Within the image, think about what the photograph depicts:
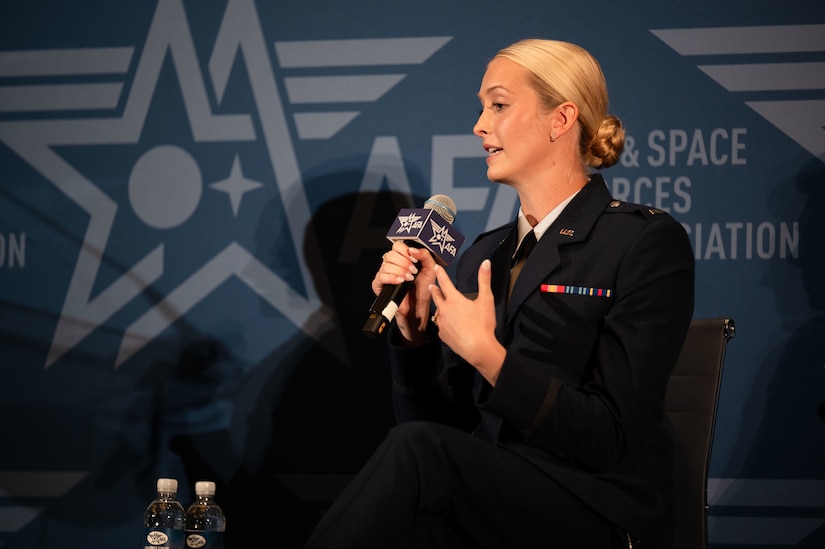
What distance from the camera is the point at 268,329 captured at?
121 inches

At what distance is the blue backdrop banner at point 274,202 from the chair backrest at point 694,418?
0.80 meters

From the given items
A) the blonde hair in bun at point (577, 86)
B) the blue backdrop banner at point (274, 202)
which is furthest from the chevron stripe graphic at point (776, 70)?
the blonde hair in bun at point (577, 86)

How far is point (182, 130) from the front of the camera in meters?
3.17

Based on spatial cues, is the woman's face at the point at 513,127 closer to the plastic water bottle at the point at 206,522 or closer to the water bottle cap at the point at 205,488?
the water bottle cap at the point at 205,488

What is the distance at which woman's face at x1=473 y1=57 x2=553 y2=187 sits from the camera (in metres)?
2.05

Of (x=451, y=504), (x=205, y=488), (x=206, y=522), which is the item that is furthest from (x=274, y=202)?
(x=451, y=504)

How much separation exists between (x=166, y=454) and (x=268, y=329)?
21.2 inches

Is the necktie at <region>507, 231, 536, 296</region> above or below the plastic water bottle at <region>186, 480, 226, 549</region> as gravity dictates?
above

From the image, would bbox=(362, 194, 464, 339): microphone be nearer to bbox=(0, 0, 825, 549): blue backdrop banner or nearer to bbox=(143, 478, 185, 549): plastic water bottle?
bbox=(0, 0, 825, 549): blue backdrop banner

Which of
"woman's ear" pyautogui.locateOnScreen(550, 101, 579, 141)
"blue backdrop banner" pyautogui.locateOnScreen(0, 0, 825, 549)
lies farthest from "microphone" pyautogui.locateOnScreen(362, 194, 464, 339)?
"blue backdrop banner" pyautogui.locateOnScreen(0, 0, 825, 549)

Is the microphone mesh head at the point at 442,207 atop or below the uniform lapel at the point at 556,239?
atop

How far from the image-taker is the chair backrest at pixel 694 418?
2.03 m

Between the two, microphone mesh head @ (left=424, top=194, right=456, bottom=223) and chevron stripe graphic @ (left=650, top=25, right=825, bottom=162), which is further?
chevron stripe graphic @ (left=650, top=25, right=825, bottom=162)

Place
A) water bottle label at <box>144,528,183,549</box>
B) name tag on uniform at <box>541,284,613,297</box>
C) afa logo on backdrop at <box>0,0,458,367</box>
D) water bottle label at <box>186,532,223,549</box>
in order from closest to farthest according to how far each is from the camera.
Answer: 1. name tag on uniform at <box>541,284,613,297</box>
2. water bottle label at <box>144,528,183,549</box>
3. water bottle label at <box>186,532,223,549</box>
4. afa logo on backdrop at <box>0,0,458,367</box>
